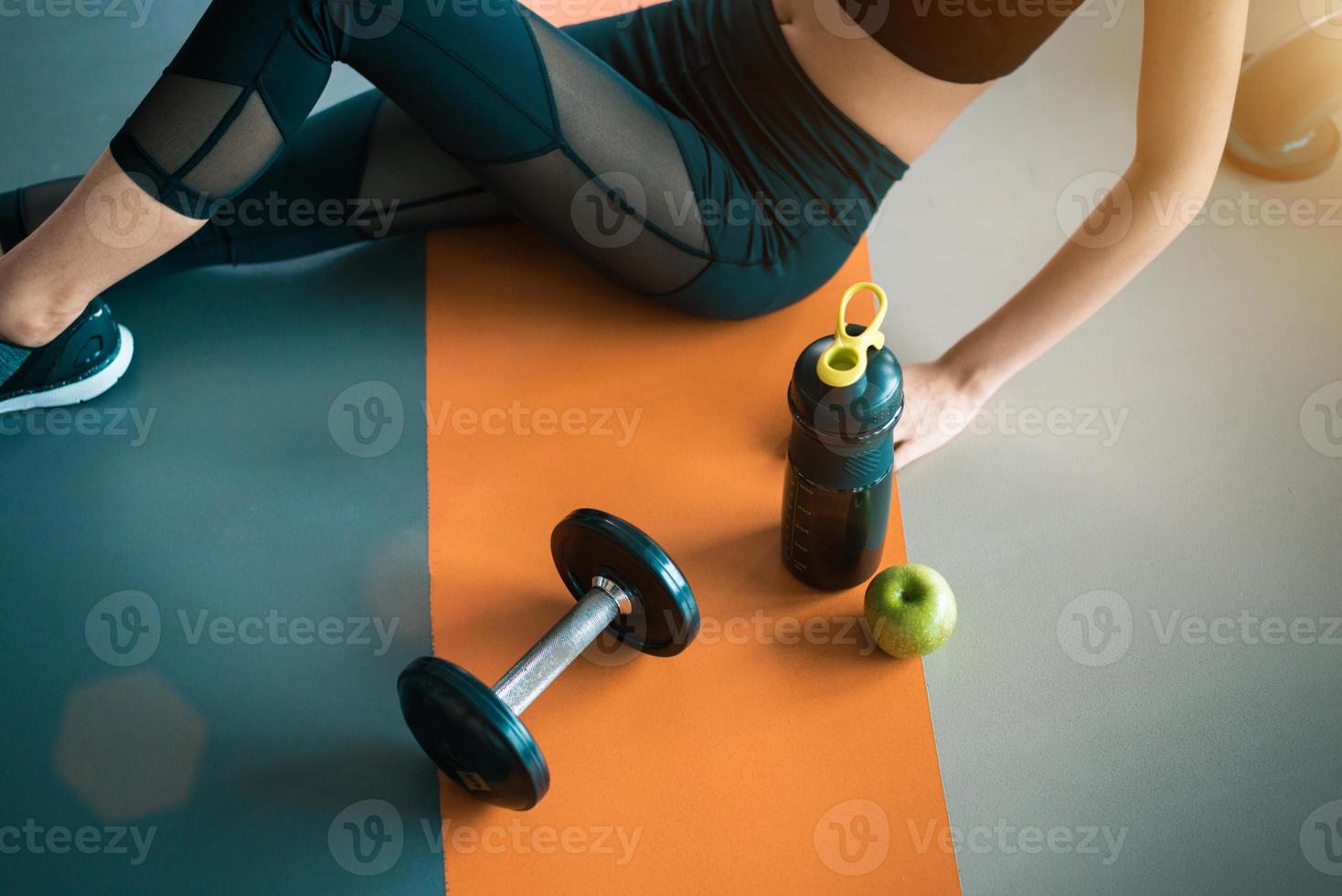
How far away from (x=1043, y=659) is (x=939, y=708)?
0.15 m

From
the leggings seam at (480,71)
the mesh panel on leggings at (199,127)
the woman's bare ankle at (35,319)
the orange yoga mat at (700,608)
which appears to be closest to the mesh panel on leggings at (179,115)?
the mesh panel on leggings at (199,127)

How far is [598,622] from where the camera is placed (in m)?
1.28

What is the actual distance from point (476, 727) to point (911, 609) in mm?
525

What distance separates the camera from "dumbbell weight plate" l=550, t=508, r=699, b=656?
49.3 inches

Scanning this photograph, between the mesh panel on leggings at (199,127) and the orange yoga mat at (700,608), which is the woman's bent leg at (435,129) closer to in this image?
the mesh panel on leggings at (199,127)

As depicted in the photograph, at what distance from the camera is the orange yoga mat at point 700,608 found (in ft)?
4.18

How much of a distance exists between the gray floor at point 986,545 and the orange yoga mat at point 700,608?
2.2 inches

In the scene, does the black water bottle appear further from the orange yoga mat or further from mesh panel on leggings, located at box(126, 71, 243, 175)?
mesh panel on leggings, located at box(126, 71, 243, 175)

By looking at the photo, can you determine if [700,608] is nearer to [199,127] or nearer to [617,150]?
[617,150]

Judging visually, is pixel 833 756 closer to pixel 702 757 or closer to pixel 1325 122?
pixel 702 757

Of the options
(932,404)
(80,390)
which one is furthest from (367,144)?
(932,404)

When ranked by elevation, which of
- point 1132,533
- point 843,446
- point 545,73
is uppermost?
point 545,73

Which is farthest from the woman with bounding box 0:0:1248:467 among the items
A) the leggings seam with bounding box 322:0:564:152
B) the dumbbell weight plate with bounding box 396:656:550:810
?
the dumbbell weight plate with bounding box 396:656:550:810

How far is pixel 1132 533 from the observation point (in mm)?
1517
